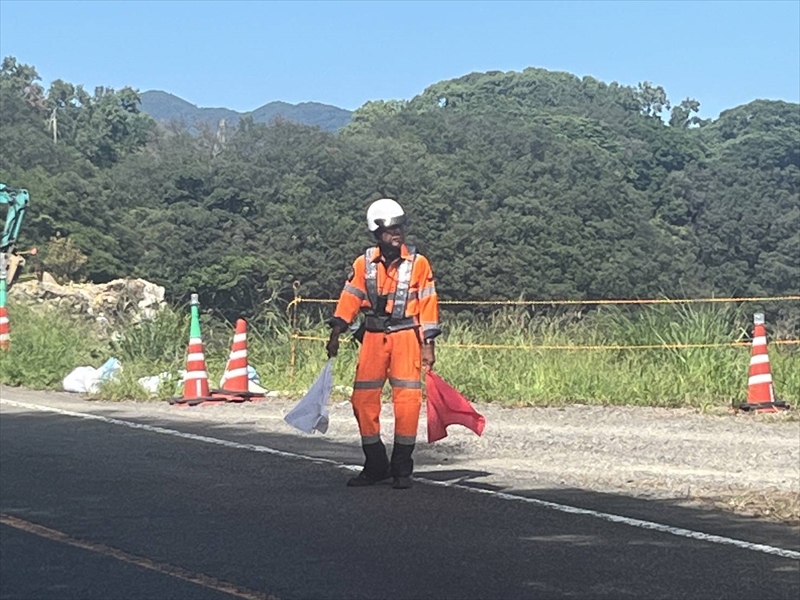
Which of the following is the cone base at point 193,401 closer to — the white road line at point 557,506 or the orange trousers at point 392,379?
the white road line at point 557,506

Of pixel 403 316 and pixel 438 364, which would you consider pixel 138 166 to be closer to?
pixel 438 364

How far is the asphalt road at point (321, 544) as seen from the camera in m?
5.74

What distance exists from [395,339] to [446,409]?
2.46 feet

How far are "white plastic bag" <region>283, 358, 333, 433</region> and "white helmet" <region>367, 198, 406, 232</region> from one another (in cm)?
106

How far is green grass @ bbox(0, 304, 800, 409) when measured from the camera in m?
14.9

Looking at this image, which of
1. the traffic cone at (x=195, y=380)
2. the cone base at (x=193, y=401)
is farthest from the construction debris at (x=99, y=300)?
the cone base at (x=193, y=401)

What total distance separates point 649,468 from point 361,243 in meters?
49.1

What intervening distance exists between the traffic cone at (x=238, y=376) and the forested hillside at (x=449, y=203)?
90.4 feet

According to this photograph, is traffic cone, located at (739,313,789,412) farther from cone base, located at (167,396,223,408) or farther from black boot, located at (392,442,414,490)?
black boot, located at (392,442,414,490)

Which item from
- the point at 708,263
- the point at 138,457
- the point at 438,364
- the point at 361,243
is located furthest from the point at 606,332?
the point at 708,263

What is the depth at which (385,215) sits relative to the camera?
8.03m

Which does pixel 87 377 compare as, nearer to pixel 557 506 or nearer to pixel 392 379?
pixel 392 379

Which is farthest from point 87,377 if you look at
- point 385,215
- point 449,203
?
point 449,203

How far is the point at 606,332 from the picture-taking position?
17156 millimetres
